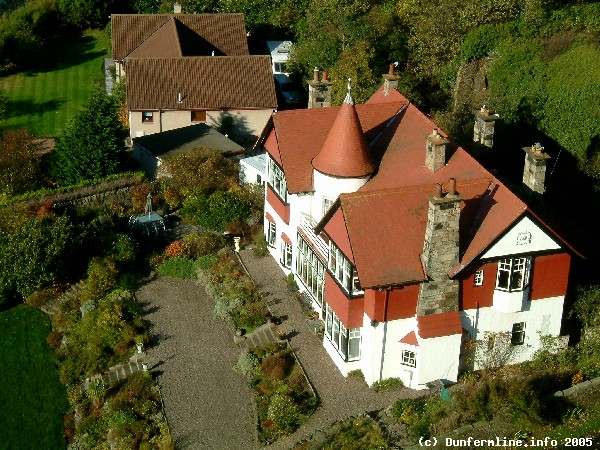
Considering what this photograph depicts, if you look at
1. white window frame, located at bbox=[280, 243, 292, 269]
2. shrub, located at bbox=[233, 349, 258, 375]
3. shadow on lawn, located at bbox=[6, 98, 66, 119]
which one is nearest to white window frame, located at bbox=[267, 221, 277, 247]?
white window frame, located at bbox=[280, 243, 292, 269]

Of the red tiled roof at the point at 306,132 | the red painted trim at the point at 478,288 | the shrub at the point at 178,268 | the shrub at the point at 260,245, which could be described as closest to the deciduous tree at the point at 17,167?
the shrub at the point at 178,268

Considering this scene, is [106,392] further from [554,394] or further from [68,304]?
[554,394]

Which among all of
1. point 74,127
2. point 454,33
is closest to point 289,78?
point 454,33

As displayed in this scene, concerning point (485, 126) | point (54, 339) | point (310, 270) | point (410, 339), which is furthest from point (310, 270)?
point (54, 339)

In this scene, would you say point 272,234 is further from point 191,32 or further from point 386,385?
point 191,32

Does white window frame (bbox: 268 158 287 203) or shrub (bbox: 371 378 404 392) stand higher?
white window frame (bbox: 268 158 287 203)

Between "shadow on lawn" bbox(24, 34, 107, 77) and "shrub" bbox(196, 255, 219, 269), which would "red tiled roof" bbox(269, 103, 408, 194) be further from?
"shadow on lawn" bbox(24, 34, 107, 77)
